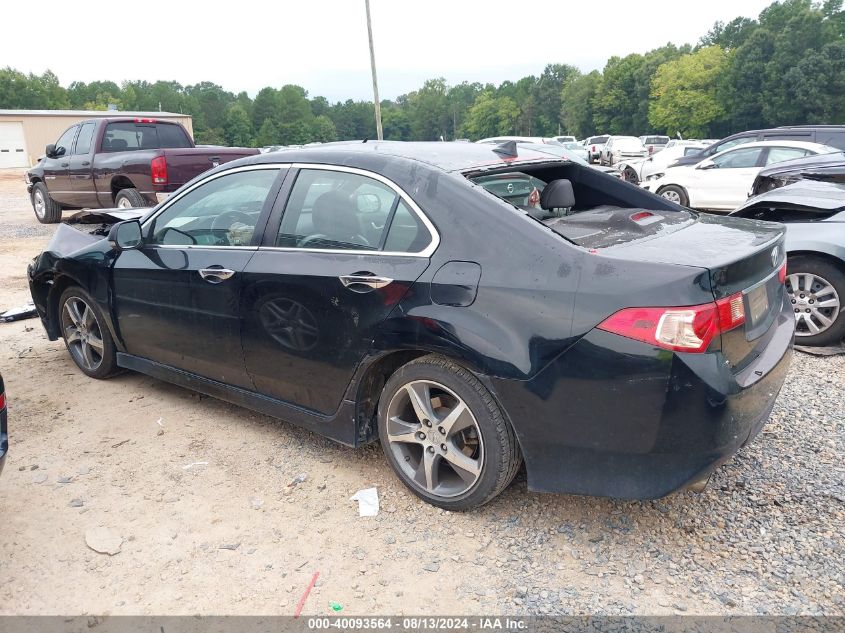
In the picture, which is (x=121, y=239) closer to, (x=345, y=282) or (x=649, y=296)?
(x=345, y=282)

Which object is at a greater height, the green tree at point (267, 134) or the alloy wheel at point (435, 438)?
the green tree at point (267, 134)

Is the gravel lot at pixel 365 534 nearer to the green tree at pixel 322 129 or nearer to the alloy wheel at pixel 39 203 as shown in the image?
the alloy wheel at pixel 39 203

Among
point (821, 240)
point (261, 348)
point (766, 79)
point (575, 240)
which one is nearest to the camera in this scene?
point (575, 240)

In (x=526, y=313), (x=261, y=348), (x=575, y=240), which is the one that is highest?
(x=575, y=240)

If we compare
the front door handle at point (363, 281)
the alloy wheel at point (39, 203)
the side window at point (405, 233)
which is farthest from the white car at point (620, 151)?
the front door handle at point (363, 281)

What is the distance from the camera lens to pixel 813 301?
16.3 ft

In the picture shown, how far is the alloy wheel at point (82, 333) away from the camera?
4707 mm

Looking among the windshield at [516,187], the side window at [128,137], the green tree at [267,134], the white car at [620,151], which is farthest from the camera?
the green tree at [267,134]

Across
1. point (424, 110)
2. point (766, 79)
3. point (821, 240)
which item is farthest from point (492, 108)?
point (821, 240)

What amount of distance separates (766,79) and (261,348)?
77.8 m

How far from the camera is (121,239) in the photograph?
4109 mm

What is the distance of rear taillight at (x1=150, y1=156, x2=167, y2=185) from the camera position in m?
9.78

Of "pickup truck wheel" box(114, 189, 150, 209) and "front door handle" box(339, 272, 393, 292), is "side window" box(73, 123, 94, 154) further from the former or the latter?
"front door handle" box(339, 272, 393, 292)

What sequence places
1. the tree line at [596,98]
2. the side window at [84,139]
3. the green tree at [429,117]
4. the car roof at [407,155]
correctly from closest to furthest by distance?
the car roof at [407,155], the side window at [84,139], the tree line at [596,98], the green tree at [429,117]
